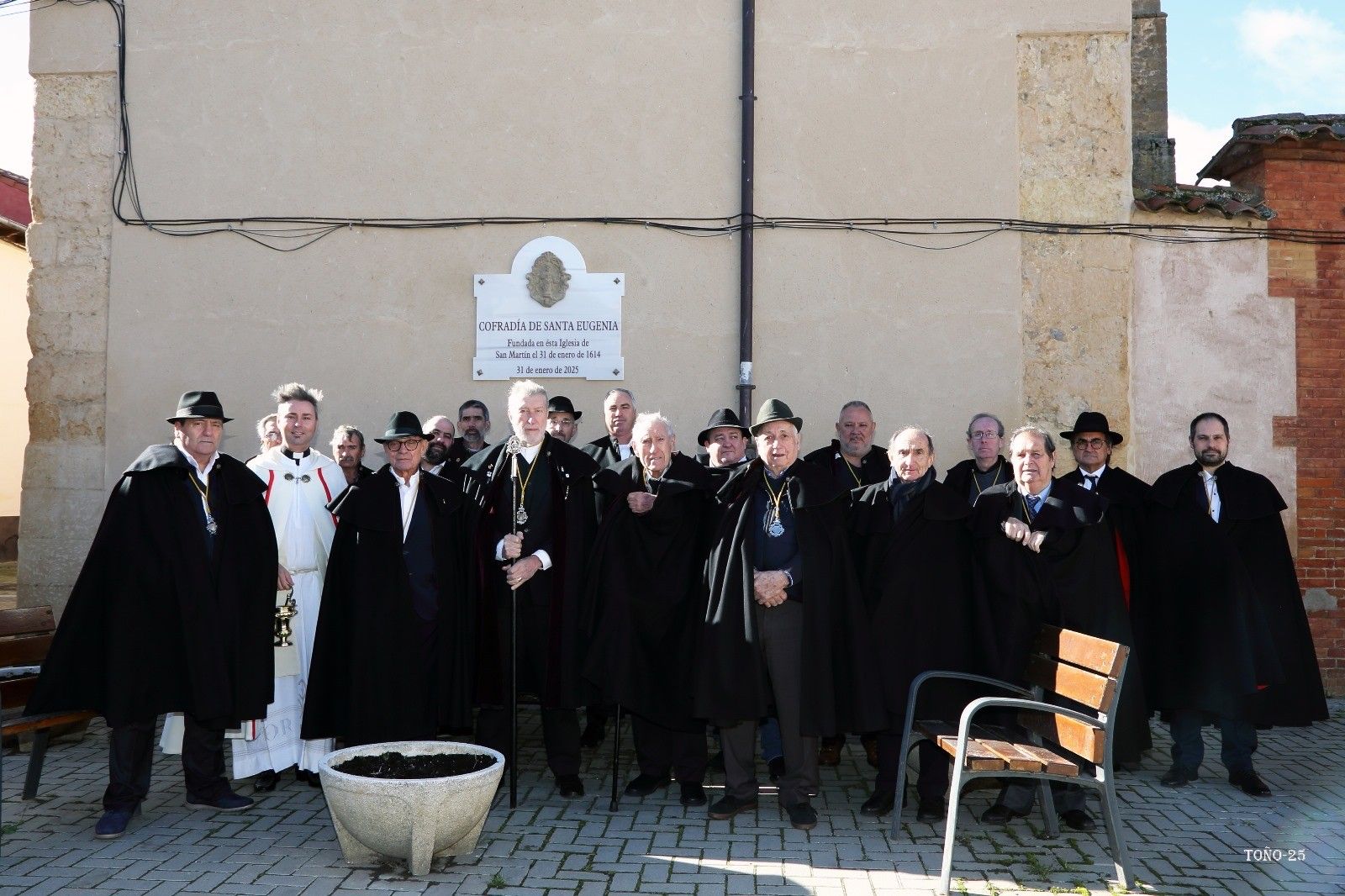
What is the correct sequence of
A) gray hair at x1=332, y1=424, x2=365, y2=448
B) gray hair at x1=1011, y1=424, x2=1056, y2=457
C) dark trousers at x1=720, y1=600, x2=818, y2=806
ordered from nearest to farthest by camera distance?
dark trousers at x1=720, y1=600, x2=818, y2=806, gray hair at x1=1011, y1=424, x2=1056, y2=457, gray hair at x1=332, y1=424, x2=365, y2=448

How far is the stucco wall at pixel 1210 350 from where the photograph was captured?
8.22m

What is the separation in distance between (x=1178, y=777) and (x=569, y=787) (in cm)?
321

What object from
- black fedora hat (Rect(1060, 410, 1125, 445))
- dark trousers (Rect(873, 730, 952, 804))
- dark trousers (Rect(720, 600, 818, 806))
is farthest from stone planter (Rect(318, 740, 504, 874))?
black fedora hat (Rect(1060, 410, 1125, 445))

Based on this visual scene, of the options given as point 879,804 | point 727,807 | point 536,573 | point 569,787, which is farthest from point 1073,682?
point 536,573

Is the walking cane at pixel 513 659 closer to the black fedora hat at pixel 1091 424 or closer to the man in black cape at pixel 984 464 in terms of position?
the man in black cape at pixel 984 464

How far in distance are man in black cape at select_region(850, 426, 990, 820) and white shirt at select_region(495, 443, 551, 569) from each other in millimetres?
1577

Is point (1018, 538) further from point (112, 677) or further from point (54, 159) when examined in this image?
point (54, 159)

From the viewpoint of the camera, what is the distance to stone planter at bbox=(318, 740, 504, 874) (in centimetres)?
431

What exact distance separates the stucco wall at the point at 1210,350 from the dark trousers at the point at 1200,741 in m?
2.52

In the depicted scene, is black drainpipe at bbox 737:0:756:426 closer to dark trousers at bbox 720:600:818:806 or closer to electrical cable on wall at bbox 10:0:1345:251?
electrical cable on wall at bbox 10:0:1345:251

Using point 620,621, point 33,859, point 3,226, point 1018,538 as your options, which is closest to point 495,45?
A: point 620,621

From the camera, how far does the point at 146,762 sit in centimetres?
527

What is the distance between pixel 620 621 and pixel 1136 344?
4763mm

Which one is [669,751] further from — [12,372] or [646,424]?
[12,372]
